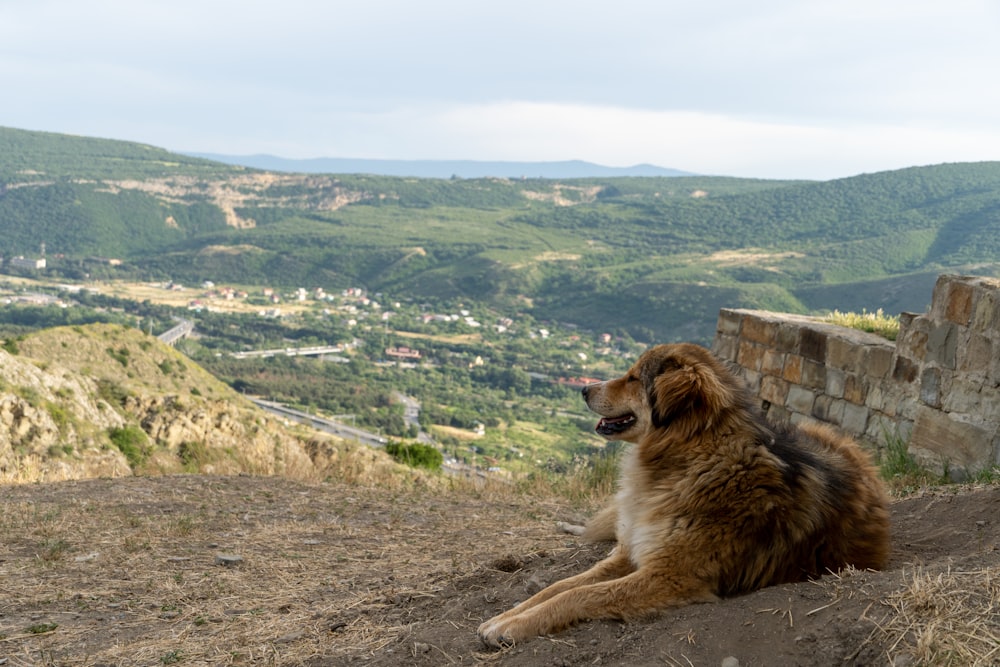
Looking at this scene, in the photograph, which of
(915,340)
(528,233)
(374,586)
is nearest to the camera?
(374,586)

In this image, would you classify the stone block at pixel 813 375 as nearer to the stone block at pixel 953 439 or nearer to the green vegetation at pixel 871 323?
the green vegetation at pixel 871 323

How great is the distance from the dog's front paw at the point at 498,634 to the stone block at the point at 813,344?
5.56 metres

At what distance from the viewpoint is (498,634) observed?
3814 mm

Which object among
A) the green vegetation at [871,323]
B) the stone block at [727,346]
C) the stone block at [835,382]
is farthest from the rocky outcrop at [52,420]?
the green vegetation at [871,323]

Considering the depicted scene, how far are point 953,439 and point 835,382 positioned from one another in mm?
1609

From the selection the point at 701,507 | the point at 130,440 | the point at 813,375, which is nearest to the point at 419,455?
the point at 130,440

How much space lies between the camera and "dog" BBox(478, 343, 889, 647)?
147 inches

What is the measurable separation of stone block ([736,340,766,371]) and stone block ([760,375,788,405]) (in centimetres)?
18

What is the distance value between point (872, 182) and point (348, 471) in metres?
70.9

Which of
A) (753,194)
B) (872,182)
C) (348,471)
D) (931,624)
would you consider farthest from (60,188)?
(931,624)

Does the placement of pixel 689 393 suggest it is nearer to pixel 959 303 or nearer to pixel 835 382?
pixel 959 303

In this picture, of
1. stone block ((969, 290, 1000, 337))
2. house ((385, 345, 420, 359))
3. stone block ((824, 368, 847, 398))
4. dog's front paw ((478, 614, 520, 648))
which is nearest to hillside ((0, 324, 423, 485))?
stone block ((824, 368, 847, 398))

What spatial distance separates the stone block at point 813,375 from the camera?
8562 mm

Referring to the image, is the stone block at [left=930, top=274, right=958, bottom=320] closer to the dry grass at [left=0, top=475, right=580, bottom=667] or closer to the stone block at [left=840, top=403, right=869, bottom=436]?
the stone block at [left=840, top=403, right=869, bottom=436]
